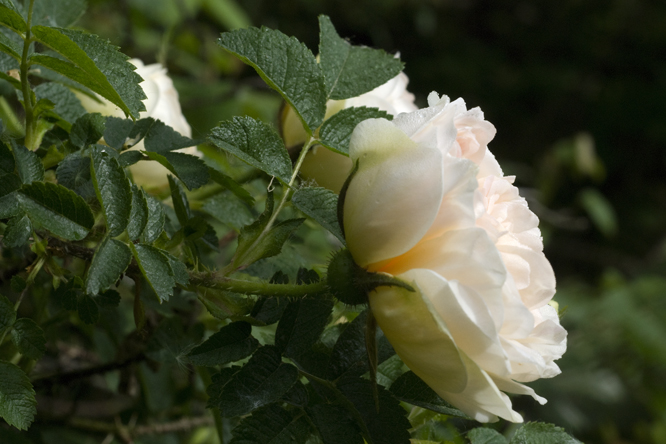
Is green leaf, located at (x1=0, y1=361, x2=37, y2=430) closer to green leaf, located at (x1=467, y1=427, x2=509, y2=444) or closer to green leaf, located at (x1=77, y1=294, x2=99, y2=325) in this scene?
green leaf, located at (x1=77, y1=294, x2=99, y2=325)

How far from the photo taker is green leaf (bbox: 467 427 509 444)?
1.03ft

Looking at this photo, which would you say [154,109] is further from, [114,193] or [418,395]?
[418,395]

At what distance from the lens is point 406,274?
25 cm

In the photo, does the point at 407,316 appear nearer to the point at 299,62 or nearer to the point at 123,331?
the point at 299,62

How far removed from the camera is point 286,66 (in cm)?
31

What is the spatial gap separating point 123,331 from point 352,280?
0.85ft

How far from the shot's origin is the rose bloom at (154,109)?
14.8 inches

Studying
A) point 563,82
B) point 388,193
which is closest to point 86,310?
point 388,193

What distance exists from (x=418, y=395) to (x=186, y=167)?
18 cm

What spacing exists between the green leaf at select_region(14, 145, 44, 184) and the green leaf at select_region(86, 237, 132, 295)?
53 millimetres

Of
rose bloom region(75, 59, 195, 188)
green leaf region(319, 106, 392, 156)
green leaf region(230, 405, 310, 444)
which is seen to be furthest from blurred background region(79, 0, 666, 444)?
green leaf region(230, 405, 310, 444)

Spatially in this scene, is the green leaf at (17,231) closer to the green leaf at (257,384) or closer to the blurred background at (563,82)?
the green leaf at (257,384)

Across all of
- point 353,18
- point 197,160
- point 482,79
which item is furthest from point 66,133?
point 482,79

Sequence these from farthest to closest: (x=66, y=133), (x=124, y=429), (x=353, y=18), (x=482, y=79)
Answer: (x=482, y=79) → (x=353, y=18) → (x=124, y=429) → (x=66, y=133)
